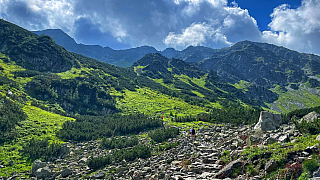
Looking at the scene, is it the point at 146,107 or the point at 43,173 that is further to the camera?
the point at 146,107

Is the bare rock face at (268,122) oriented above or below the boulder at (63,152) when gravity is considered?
above

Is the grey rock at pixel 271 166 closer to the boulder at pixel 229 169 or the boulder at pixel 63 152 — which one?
the boulder at pixel 229 169

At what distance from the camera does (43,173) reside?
124ft

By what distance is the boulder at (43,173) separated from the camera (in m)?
37.4

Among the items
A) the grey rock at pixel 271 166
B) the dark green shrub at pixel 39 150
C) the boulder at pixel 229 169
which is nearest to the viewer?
the grey rock at pixel 271 166

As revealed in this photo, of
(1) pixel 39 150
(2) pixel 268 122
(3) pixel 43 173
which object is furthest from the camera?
(1) pixel 39 150

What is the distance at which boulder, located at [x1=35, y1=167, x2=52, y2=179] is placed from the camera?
1473 inches

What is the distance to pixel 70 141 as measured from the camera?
6638 cm

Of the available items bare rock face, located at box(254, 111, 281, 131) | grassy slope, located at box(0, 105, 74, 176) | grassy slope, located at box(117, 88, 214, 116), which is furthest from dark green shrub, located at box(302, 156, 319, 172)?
grassy slope, located at box(117, 88, 214, 116)

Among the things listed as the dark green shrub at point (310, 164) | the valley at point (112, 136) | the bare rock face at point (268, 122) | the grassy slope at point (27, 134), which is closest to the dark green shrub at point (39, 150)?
the valley at point (112, 136)

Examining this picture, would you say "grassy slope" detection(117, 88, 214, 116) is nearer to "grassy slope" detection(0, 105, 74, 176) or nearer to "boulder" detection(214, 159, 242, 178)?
"grassy slope" detection(0, 105, 74, 176)

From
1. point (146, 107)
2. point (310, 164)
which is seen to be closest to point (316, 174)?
point (310, 164)

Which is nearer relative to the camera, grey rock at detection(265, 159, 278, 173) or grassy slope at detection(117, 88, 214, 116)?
grey rock at detection(265, 159, 278, 173)

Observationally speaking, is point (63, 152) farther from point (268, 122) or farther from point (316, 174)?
point (316, 174)
